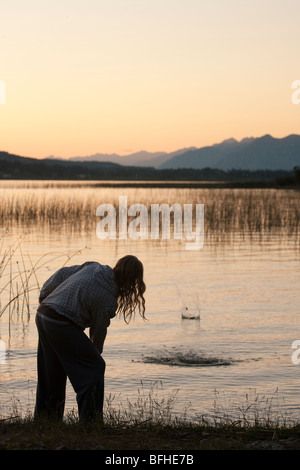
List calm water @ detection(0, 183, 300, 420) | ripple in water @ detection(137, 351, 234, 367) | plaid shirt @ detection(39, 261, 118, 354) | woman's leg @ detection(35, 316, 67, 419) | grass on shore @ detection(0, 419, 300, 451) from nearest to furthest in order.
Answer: grass on shore @ detection(0, 419, 300, 451) → plaid shirt @ detection(39, 261, 118, 354) → woman's leg @ detection(35, 316, 67, 419) → calm water @ detection(0, 183, 300, 420) → ripple in water @ detection(137, 351, 234, 367)

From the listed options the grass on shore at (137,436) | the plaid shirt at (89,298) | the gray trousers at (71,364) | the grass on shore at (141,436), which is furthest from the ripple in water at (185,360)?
the plaid shirt at (89,298)

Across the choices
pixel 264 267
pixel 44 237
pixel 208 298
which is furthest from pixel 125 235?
pixel 208 298

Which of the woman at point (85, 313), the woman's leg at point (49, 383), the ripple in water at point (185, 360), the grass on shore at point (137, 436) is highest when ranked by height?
the woman at point (85, 313)

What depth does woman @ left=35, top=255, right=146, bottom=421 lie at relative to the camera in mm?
6566

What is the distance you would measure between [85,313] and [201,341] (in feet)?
19.7

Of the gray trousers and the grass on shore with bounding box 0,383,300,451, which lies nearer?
the grass on shore with bounding box 0,383,300,451

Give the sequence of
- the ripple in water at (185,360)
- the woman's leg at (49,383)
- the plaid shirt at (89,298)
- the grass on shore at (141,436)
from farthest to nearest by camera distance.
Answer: the ripple in water at (185,360) < the woman's leg at (49,383) < the plaid shirt at (89,298) < the grass on shore at (141,436)

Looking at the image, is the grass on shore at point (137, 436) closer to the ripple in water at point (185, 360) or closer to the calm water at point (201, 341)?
the calm water at point (201, 341)

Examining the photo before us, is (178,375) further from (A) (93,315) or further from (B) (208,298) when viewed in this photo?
(B) (208,298)

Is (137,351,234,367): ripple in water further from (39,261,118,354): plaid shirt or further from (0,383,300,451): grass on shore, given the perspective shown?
(39,261,118,354): plaid shirt

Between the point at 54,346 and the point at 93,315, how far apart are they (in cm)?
51

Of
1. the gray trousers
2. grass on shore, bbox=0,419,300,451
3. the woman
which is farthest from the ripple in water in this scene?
the woman

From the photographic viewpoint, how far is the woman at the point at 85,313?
6.57 metres

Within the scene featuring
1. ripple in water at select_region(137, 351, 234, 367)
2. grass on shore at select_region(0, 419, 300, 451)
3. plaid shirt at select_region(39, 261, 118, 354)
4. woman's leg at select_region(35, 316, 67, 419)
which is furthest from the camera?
ripple in water at select_region(137, 351, 234, 367)
